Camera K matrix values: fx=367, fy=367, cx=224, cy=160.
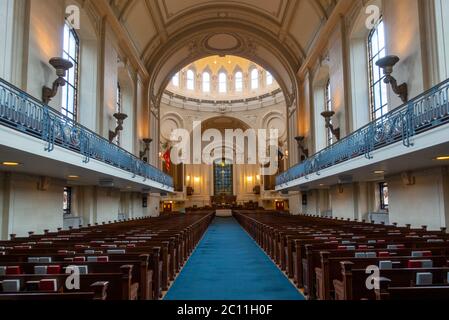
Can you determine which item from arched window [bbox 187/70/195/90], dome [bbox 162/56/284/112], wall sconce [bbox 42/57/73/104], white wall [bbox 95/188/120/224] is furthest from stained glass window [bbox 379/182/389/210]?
arched window [bbox 187/70/195/90]

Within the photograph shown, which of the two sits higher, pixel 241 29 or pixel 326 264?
pixel 241 29

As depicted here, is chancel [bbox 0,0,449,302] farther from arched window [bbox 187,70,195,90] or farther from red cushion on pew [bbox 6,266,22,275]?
arched window [bbox 187,70,195,90]

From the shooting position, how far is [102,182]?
14.0 m

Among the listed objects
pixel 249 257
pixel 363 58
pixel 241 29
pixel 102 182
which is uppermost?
pixel 241 29

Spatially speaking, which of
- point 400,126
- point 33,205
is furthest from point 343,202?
point 33,205

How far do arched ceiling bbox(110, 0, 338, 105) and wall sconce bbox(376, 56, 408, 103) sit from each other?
340 inches

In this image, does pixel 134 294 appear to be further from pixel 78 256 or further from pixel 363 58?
pixel 363 58

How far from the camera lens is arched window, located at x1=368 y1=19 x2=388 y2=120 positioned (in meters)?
14.7

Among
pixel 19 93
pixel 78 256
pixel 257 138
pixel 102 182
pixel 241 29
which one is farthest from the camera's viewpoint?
pixel 257 138

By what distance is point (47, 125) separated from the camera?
27.5 feet
